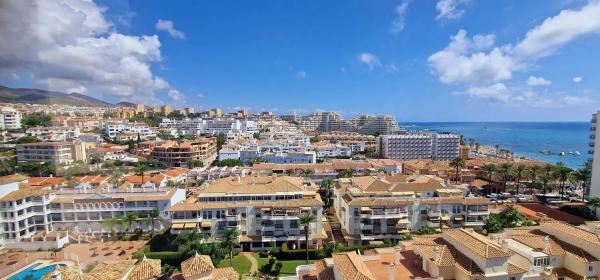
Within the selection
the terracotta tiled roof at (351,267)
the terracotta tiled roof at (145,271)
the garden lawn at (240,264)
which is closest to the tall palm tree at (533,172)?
the garden lawn at (240,264)

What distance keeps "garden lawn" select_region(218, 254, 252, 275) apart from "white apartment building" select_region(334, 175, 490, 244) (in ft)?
29.6

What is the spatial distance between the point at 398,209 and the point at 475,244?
13.4 metres

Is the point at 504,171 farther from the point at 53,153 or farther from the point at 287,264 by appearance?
the point at 53,153

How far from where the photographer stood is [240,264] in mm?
24609

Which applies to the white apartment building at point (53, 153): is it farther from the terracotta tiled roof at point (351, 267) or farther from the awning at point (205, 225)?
the terracotta tiled roof at point (351, 267)

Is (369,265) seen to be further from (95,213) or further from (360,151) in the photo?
(360,151)

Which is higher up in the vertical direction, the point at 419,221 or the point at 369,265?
the point at 369,265

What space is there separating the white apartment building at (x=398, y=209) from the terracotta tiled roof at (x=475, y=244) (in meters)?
11.2

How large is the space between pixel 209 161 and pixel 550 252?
65.1 metres

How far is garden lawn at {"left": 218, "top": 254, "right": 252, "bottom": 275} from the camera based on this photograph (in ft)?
77.3

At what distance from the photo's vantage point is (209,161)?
7225 cm

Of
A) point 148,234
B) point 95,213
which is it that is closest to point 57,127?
point 95,213

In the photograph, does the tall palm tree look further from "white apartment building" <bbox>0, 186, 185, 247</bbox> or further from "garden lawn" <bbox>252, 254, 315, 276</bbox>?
"white apartment building" <bbox>0, 186, 185, 247</bbox>

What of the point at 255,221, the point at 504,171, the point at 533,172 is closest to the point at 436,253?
the point at 255,221
